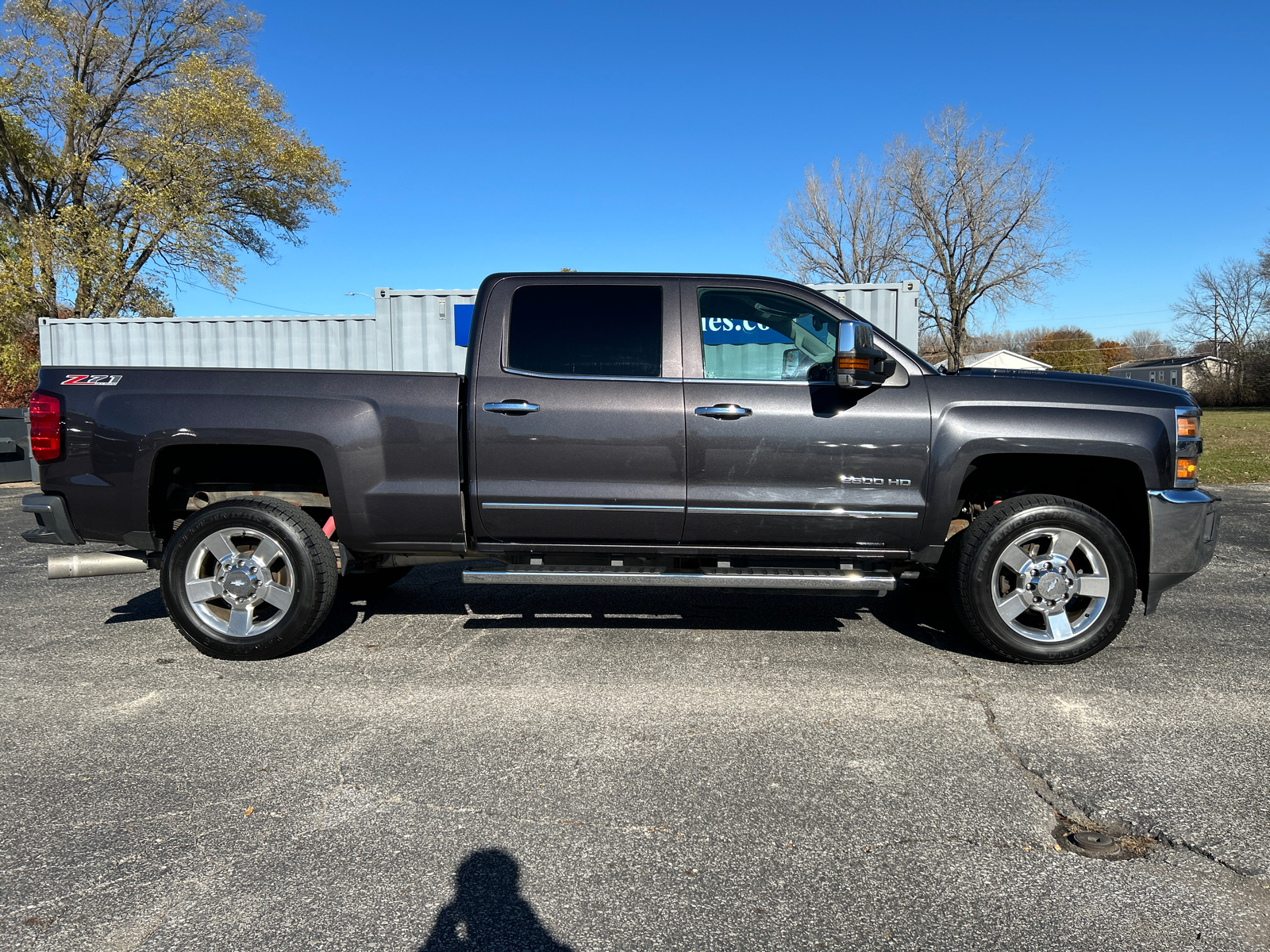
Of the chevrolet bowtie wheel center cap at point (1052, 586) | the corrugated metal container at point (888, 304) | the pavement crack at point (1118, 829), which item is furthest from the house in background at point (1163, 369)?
the pavement crack at point (1118, 829)

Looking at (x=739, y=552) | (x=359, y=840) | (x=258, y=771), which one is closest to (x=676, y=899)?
(x=359, y=840)

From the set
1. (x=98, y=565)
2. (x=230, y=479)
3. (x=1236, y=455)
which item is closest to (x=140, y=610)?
(x=98, y=565)

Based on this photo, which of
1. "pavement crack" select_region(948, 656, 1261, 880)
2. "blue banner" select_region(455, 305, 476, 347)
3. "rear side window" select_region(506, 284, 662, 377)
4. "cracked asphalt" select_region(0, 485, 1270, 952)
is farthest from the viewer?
"blue banner" select_region(455, 305, 476, 347)

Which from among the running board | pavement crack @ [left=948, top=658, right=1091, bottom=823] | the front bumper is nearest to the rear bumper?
the running board

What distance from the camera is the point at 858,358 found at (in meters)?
3.93

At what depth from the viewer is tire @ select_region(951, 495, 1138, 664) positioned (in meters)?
4.08

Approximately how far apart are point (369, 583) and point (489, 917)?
3.91m

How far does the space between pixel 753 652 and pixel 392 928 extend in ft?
8.60

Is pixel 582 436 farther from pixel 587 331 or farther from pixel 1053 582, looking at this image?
pixel 1053 582

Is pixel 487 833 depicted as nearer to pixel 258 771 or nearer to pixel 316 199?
pixel 258 771

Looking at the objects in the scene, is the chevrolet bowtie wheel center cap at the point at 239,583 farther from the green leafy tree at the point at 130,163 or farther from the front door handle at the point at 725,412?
the green leafy tree at the point at 130,163

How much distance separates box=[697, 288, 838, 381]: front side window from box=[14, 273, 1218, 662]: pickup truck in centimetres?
2

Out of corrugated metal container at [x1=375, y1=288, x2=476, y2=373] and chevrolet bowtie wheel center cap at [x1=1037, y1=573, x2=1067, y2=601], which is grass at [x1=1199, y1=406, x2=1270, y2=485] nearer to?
chevrolet bowtie wheel center cap at [x1=1037, y1=573, x2=1067, y2=601]

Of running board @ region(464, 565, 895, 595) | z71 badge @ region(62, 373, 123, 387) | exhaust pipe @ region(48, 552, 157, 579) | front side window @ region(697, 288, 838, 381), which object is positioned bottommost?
running board @ region(464, 565, 895, 595)
